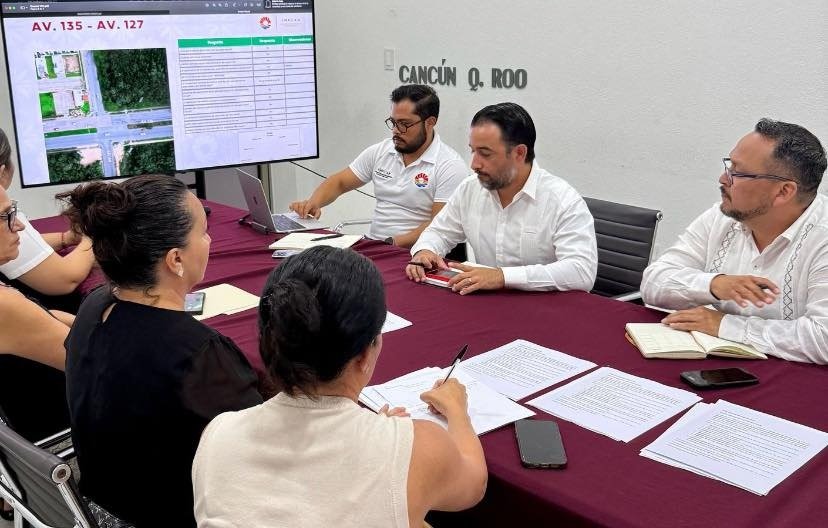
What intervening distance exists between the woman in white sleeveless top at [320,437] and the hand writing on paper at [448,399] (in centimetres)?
28

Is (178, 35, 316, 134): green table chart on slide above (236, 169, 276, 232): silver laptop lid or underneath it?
above

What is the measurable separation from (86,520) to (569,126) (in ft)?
9.73

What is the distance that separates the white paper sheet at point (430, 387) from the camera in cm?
147

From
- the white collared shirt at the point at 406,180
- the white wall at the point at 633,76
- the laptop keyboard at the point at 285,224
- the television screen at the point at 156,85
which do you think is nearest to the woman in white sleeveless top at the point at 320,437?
the laptop keyboard at the point at 285,224

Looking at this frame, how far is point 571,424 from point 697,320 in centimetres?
63

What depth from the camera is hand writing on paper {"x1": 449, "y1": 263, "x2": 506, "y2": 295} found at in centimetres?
225

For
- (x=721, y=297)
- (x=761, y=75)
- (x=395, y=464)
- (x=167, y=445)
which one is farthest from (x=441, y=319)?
(x=761, y=75)

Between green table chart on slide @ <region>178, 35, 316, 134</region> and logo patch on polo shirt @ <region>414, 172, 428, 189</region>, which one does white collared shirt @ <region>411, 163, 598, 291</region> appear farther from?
green table chart on slide @ <region>178, 35, 316, 134</region>

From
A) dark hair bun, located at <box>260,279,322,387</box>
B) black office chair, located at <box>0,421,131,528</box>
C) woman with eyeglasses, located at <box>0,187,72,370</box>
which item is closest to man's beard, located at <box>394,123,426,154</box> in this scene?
woman with eyeglasses, located at <box>0,187,72,370</box>

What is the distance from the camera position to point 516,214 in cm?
262

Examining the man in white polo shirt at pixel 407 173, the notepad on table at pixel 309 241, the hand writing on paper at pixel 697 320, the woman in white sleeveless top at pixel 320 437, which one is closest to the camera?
the woman in white sleeveless top at pixel 320 437

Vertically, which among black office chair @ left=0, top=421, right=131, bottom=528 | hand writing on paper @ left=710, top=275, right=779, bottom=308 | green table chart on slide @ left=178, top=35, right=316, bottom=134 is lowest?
black office chair @ left=0, top=421, right=131, bottom=528

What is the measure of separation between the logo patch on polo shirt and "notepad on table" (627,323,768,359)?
1.77 metres

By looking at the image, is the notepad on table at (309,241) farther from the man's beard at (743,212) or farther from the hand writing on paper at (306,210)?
the man's beard at (743,212)
